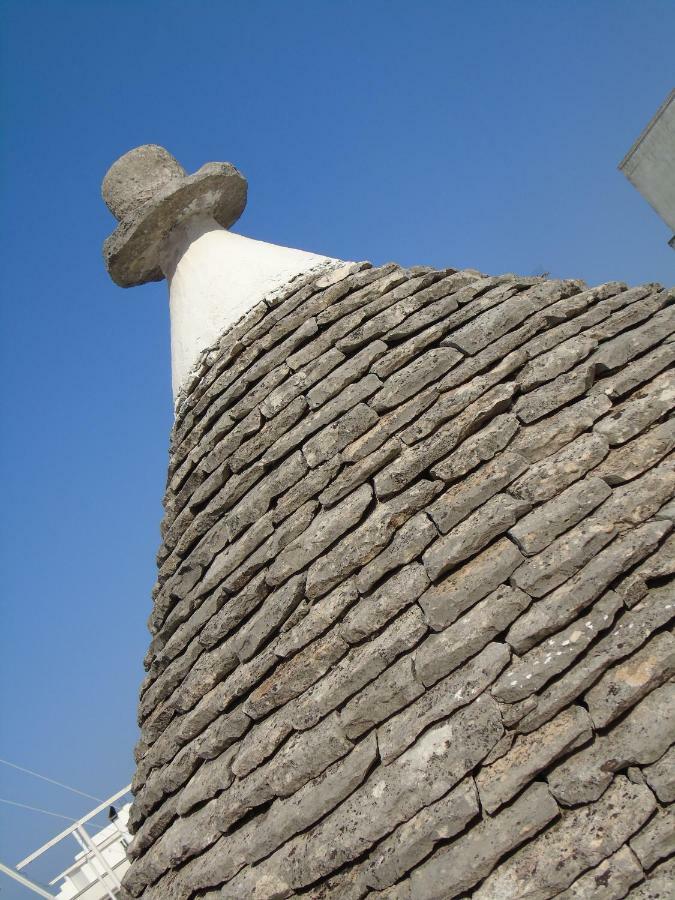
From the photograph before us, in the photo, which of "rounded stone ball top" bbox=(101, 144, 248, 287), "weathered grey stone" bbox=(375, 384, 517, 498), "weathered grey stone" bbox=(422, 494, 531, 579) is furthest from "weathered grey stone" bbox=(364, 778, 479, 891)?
"rounded stone ball top" bbox=(101, 144, 248, 287)

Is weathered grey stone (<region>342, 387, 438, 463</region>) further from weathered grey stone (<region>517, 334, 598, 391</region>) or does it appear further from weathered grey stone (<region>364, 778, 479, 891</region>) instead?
weathered grey stone (<region>364, 778, 479, 891</region>)

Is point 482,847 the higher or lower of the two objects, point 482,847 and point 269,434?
the lower

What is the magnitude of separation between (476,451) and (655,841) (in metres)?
1.56

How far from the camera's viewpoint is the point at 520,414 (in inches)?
122

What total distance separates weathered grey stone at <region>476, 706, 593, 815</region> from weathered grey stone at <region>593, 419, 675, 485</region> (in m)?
0.95

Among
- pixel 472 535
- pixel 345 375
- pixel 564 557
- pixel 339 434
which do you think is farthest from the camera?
pixel 345 375

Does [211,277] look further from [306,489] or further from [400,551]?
[400,551]

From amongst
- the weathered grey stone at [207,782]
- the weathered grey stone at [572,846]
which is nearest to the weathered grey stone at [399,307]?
the weathered grey stone at [207,782]

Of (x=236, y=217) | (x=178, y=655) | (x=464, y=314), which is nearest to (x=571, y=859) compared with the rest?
(x=178, y=655)

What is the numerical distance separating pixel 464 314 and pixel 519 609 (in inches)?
69.5

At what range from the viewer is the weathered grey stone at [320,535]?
10.2ft

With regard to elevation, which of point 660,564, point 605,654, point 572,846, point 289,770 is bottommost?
point 572,846

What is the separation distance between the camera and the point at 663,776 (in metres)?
2.05

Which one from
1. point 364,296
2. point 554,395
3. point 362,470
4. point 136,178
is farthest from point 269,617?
point 136,178
